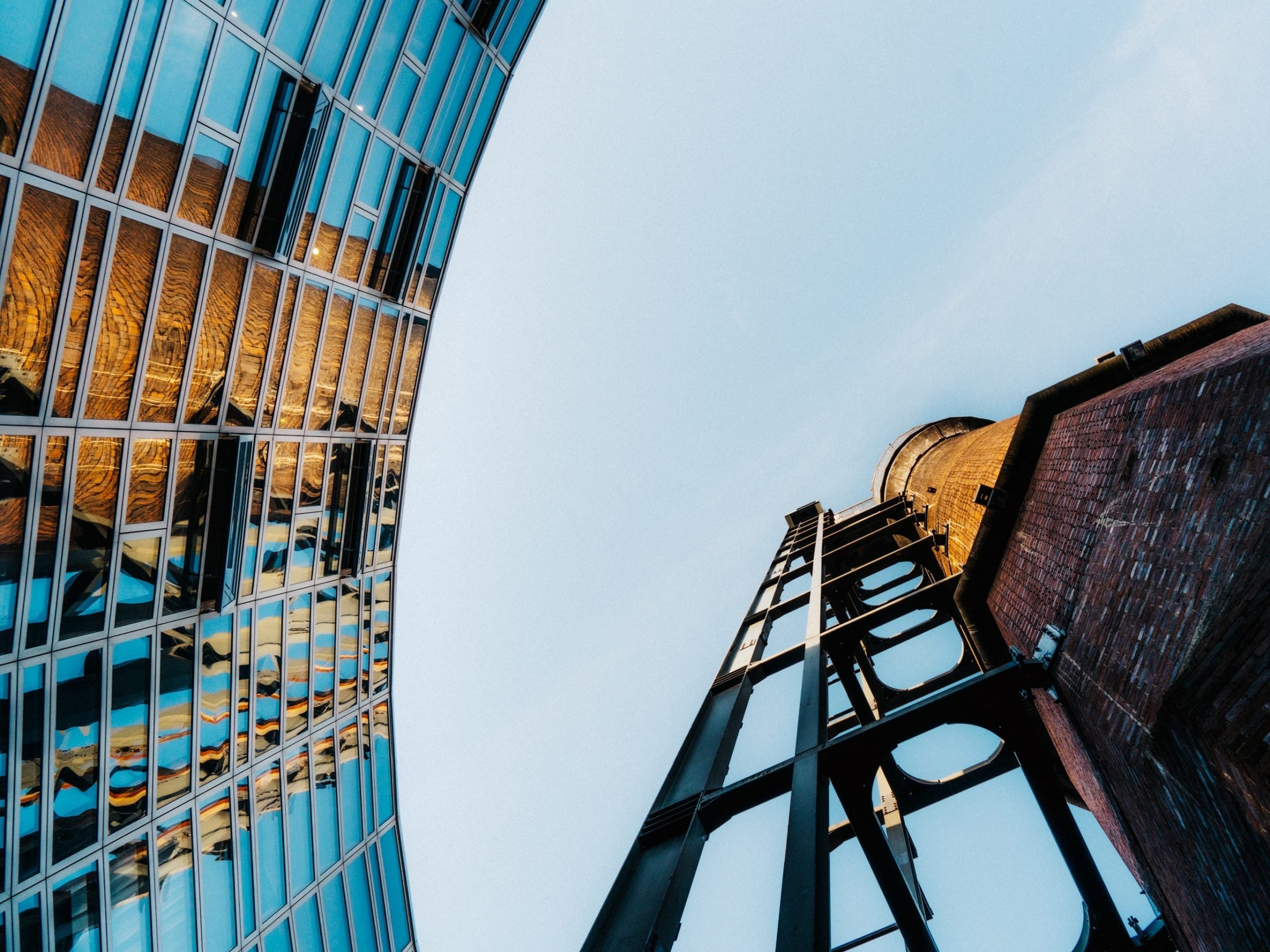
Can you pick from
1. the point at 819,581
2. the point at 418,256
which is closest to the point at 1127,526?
the point at 819,581

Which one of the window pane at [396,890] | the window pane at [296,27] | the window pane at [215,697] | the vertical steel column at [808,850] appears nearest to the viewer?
the vertical steel column at [808,850]

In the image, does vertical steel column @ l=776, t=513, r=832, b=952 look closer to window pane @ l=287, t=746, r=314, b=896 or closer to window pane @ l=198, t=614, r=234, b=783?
window pane @ l=198, t=614, r=234, b=783

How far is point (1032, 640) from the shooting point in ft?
17.9

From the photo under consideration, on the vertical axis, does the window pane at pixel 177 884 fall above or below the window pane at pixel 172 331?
below

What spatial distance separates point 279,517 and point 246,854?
602 cm

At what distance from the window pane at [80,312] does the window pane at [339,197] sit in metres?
3.74

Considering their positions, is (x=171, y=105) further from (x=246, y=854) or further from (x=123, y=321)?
(x=246, y=854)

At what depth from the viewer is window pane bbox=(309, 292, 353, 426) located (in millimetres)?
12359

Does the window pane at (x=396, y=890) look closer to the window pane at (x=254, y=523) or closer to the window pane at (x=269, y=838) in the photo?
the window pane at (x=269, y=838)

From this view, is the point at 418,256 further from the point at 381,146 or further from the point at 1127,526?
the point at 1127,526

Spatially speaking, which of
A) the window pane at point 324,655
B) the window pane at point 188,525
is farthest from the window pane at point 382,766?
the window pane at point 188,525

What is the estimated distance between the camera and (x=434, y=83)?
1288cm

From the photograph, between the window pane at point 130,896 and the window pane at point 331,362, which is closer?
the window pane at point 130,896

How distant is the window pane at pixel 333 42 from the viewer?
10.1m
